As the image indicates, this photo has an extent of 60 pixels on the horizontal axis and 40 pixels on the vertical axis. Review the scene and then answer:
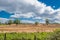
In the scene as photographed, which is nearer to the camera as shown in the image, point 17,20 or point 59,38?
point 59,38

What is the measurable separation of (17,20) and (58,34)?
11410 cm

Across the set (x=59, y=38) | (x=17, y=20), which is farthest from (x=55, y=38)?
(x=17, y=20)

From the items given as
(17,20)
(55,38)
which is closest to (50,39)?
(55,38)

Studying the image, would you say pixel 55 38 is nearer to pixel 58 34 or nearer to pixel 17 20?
pixel 58 34

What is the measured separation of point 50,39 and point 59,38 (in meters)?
0.90

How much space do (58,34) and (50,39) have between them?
0.97 meters

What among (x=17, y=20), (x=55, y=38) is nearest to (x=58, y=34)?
(x=55, y=38)

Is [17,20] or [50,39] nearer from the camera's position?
[50,39]

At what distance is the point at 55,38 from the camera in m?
20.2

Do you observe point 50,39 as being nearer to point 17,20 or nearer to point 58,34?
point 58,34

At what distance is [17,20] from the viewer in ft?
441

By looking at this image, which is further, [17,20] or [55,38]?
[17,20]

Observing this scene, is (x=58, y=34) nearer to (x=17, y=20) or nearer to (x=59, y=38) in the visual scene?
(x=59, y=38)
